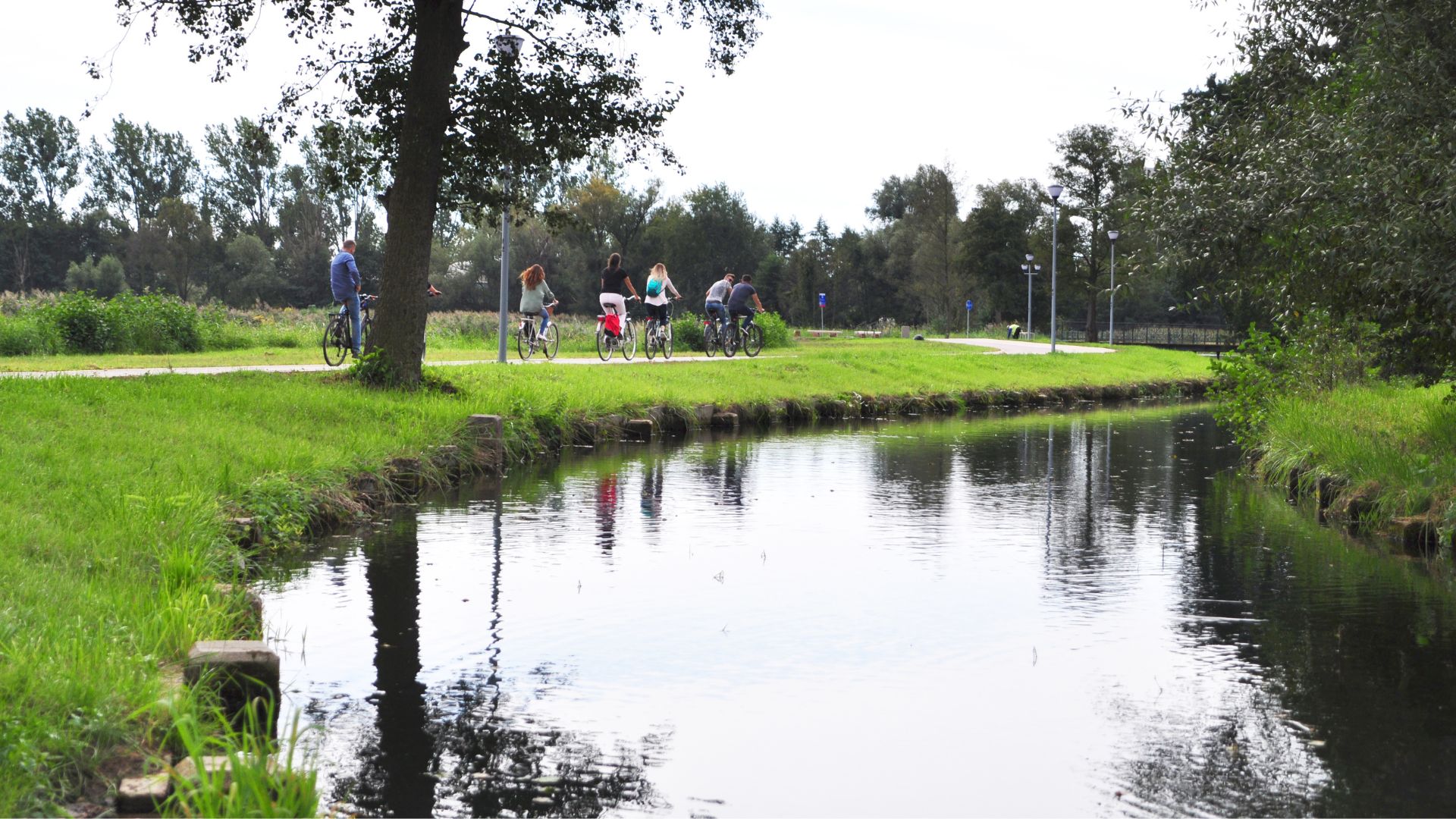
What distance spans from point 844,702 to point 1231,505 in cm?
834

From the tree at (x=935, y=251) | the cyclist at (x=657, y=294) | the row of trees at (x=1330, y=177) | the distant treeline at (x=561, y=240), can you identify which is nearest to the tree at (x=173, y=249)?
the distant treeline at (x=561, y=240)

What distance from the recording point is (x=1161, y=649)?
7402 millimetres

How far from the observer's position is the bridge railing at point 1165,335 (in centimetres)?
7438

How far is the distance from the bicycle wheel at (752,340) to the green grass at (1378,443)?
14.6 m

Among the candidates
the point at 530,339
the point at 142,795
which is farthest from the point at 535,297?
the point at 142,795

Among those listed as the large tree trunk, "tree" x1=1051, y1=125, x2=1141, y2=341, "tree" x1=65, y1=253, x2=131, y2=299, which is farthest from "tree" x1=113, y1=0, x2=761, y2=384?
"tree" x1=65, y1=253, x2=131, y2=299

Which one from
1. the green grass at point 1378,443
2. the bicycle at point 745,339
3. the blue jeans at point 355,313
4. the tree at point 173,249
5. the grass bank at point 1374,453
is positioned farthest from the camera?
the tree at point 173,249

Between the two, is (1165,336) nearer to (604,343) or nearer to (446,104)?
(604,343)

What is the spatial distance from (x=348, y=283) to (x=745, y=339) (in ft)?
37.8

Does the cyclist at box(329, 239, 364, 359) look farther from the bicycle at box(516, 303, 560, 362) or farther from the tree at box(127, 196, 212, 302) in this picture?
the tree at box(127, 196, 212, 302)

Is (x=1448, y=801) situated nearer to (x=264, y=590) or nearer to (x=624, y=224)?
(x=264, y=590)

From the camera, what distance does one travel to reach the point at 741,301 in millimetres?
29031

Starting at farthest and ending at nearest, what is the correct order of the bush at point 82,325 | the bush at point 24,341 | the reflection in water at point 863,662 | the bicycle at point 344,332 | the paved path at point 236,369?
the bush at point 82,325 < the bush at point 24,341 < the bicycle at point 344,332 < the paved path at point 236,369 < the reflection in water at point 863,662

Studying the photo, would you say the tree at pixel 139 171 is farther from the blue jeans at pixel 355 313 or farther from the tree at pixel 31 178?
the blue jeans at pixel 355 313
